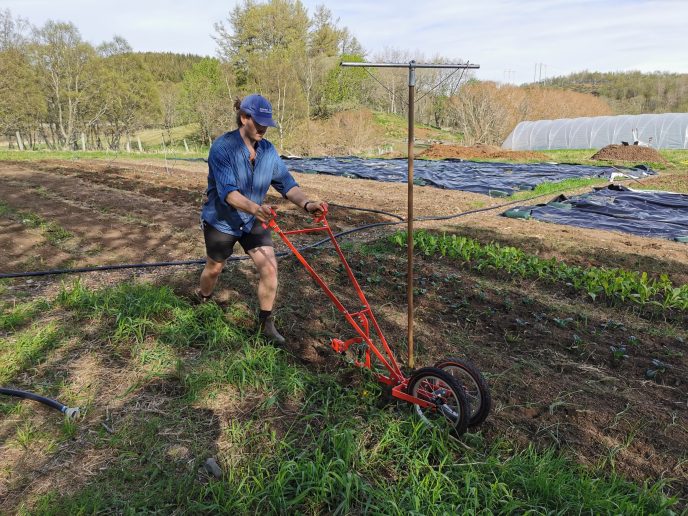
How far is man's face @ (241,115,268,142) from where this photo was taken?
3404 mm

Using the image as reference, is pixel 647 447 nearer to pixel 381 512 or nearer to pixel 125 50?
pixel 381 512

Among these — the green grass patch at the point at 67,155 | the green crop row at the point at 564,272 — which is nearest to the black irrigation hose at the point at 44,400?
the green crop row at the point at 564,272

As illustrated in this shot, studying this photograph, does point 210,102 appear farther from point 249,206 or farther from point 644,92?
point 644,92

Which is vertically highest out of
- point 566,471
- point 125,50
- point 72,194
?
point 125,50

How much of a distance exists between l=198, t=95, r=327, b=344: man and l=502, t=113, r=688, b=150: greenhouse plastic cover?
94.5 feet

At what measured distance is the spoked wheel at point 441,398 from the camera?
263cm

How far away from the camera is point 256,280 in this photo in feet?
17.2

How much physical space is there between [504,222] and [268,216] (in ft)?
21.1

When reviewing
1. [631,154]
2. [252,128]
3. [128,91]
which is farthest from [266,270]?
[128,91]

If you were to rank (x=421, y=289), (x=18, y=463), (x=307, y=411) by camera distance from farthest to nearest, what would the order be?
1. (x=421, y=289)
2. (x=307, y=411)
3. (x=18, y=463)

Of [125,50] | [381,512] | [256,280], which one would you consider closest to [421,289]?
[256,280]

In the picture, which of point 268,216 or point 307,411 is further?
point 268,216

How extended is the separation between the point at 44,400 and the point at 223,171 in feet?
6.29

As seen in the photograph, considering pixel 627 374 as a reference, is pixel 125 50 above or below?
above
